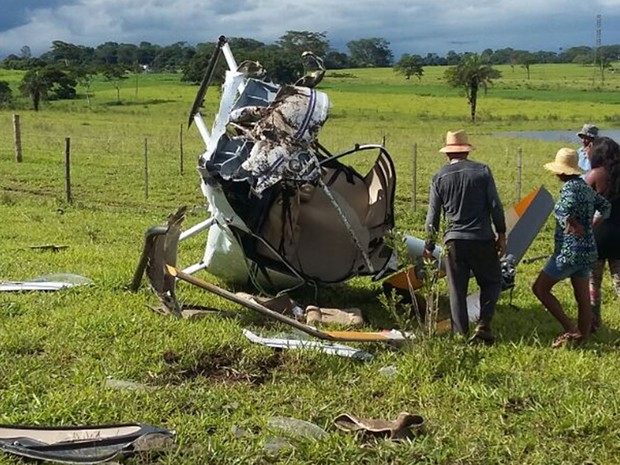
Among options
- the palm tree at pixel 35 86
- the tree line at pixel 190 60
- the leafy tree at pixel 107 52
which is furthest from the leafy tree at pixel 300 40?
the leafy tree at pixel 107 52

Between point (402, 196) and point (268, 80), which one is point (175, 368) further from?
point (402, 196)

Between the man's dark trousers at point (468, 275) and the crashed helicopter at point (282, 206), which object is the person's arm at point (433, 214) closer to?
the man's dark trousers at point (468, 275)

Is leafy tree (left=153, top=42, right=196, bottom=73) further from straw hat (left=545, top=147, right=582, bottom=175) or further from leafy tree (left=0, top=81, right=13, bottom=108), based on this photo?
straw hat (left=545, top=147, right=582, bottom=175)

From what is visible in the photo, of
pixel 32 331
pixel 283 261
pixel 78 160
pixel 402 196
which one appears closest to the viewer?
pixel 32 331

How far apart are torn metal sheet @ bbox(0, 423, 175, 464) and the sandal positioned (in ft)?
11.4

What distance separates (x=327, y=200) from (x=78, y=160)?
1742 centimetres

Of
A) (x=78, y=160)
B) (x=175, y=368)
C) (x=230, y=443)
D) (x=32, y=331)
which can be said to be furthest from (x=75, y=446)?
(x=78, y=160)

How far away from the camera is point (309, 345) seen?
5.77 metres

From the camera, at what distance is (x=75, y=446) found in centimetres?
405

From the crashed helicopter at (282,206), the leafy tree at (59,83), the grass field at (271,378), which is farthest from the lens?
the leafy tree at (59,83)

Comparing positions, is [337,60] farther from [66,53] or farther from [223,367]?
[223,367]

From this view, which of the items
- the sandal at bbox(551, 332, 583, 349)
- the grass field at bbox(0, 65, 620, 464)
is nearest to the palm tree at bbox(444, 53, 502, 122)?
the grass field at bbox(0, 65, 620, 464)

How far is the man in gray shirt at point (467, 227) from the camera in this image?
242 inches

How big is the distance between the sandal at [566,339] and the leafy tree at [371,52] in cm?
16654
